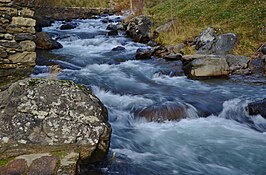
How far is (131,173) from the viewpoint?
4551 millimetres

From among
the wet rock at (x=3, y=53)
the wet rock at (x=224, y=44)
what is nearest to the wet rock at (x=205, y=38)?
the wet rock at (x=224, y=44)

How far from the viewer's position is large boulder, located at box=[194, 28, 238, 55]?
40.6ft

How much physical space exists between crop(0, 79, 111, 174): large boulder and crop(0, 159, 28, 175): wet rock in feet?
0.30

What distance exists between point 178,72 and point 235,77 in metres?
1.96

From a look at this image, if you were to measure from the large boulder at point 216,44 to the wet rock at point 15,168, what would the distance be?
33.2 ft

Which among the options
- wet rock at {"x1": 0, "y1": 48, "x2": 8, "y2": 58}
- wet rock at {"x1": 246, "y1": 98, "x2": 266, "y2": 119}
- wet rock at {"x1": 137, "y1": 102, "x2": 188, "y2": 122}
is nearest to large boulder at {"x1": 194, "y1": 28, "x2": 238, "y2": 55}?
wet rock at {"x1": 246, "y1": 98, "x2": 266, "y2": 119}

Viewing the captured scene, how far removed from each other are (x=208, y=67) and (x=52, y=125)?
711 centimetres

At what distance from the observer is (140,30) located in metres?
18.1

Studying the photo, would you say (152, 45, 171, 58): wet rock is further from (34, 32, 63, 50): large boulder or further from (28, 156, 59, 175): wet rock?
(28, 156, 59, 175): wet rock

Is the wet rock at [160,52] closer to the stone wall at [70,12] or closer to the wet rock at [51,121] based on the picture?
the wet rock at [51,121]

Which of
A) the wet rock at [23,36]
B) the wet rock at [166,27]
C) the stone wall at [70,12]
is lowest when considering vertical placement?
the wet rock at [23,36]

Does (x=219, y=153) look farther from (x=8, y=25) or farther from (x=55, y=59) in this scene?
(x=55, y=59)

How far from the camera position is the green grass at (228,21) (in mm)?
12938

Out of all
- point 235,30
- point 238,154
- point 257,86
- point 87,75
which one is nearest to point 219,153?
point 238,154
